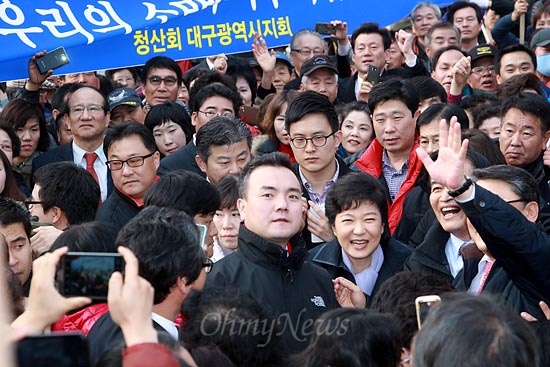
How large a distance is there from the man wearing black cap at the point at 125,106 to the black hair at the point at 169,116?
0.48 meters

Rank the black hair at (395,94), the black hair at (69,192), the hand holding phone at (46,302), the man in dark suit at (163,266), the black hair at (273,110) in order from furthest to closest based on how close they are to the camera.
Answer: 1. the black hair at (273,110)
2. the black hair at (395,94)
3. the black hair at (69,192)
4. the man in dark suit at (163,266)
5. the hand holding phone at (46,302)

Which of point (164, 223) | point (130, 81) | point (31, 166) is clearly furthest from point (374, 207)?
point (130, 81)

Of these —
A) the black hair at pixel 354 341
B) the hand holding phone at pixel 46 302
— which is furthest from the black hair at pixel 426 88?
the hand holding phone at pixel 46 302

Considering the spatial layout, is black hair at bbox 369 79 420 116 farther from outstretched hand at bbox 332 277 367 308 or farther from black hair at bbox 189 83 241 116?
outstretched hand at bbox 332 277 367 308

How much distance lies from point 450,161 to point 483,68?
5477 millimetres

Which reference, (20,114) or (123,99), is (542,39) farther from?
(20,114)

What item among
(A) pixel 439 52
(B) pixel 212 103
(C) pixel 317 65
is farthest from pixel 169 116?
(A) pixel 439 52

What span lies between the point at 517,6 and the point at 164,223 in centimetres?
791

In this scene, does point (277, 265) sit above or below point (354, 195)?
below

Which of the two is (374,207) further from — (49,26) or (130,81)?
(130,81)

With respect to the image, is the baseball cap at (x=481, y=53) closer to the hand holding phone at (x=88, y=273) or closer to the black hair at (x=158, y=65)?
the black hair at (x=158, y=65)

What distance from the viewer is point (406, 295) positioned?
3.84 metres

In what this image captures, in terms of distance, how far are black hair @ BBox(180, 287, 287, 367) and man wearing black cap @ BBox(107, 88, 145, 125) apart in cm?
492

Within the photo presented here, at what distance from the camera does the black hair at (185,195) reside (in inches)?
195
